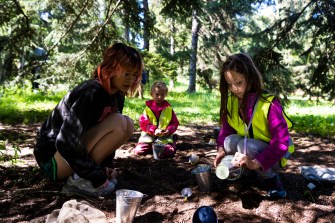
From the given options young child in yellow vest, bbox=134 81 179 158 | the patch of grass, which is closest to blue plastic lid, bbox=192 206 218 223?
young child in yellow vest, bbox=134 81 179 158

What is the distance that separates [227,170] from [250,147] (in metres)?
0.29

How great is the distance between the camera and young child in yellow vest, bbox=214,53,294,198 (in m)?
2.22

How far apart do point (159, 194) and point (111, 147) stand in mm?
530

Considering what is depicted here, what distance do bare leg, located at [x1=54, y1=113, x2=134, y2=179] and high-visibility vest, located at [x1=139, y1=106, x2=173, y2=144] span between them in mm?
1285

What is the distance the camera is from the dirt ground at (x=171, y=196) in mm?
2141

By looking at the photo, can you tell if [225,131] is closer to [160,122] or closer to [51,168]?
[160,122]

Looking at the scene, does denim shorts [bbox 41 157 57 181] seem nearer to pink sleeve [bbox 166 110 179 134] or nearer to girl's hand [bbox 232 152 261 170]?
girl's hand [bbox 232 152 261 170]

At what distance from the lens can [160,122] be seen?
3.93 meters

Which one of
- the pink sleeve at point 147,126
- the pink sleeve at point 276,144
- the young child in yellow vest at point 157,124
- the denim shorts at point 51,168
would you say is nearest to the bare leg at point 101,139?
the denim shorts at point 51,168

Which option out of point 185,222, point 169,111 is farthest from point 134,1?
point 185,222

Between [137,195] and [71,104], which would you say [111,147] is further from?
[137,195]

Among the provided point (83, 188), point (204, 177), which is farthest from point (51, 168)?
point (204, 177)

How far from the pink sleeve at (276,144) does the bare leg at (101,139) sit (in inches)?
41.9

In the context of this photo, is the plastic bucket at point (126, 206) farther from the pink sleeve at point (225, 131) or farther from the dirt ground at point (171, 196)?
the pink sleeve at point (225, 131)
